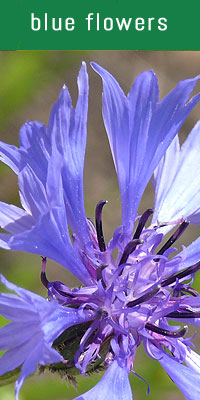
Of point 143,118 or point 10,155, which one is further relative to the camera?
point 143,118

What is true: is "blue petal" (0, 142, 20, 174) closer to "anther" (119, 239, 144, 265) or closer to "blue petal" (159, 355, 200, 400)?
"anther" (119, 239, 144, 265)

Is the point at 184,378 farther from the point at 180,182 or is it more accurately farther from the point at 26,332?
the point at 180,182

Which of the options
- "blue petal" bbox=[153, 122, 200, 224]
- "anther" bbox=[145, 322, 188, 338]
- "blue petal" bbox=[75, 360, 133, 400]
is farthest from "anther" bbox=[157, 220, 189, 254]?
"blue petal" bbox=[75, 360, 133, 400]

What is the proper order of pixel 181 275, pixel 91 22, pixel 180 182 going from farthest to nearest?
pixel 91 22 < pixel 180 182 < pixel 181 275

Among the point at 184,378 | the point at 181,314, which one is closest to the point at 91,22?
the point at 181,314

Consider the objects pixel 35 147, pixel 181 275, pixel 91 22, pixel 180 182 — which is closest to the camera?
pixel 35 147

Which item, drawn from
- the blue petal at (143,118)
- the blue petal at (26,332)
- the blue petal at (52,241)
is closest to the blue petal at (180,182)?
the blue petal at (143,118)
